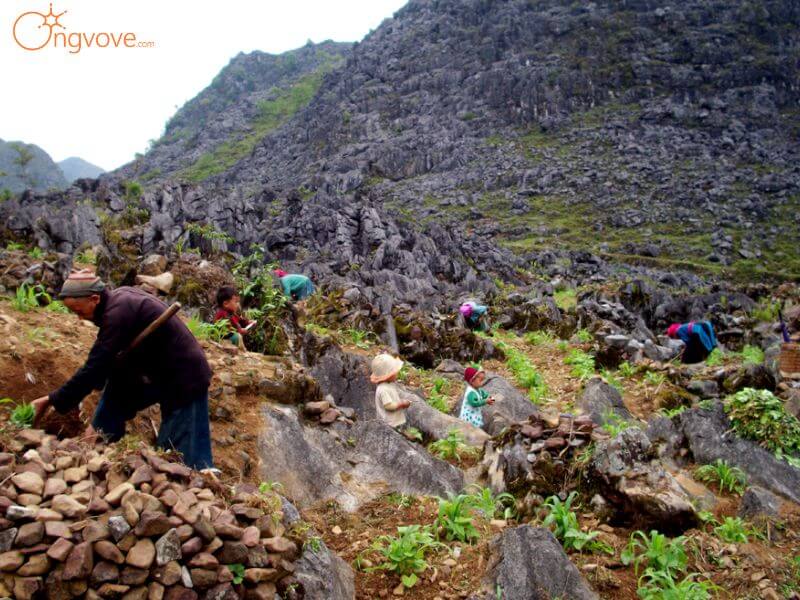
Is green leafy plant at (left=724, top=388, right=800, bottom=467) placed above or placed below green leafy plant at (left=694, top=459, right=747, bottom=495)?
above

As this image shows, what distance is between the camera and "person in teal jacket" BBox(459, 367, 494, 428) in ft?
24.6

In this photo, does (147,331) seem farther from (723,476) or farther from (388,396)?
(723,476)

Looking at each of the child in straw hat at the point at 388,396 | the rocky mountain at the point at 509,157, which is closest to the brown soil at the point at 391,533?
the child in straw hat at the point at 388,396

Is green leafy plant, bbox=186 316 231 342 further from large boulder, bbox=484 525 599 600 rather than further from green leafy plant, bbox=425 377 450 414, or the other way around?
large boulder, bbox=484 525 599 600

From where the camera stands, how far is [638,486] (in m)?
4.59

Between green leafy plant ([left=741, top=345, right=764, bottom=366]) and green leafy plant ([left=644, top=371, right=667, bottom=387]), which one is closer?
green leafy plant ([left=644, top=371, right=667, bottom=387])

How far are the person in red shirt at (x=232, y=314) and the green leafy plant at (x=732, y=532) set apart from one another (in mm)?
5542

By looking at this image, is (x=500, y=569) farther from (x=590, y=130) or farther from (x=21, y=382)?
(x=590, y=130)

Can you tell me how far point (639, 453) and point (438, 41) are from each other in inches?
3628

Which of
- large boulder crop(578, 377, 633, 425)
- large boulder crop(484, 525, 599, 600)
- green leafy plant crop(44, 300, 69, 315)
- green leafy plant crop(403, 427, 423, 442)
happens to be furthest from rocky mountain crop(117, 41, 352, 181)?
large boulder crop(484, 525, 599, 600)

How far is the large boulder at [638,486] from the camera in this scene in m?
4.44

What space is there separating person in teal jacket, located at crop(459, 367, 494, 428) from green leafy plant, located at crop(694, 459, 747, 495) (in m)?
2.65

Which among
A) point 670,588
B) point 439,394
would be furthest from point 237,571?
point 439,394

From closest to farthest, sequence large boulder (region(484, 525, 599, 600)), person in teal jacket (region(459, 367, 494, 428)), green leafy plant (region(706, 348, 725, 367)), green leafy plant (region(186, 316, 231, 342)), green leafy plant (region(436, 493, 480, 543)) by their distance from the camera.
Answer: large boulder (region(484, 525, 599, 600))
green leafy plant (region(436, 493, 480, 543))
green leafy plant (region(186, 316, 231, 342))
person in teal jacket (region(459, 367, 494, 428))
green leafy plant (region(706, 348, 725, 367))
